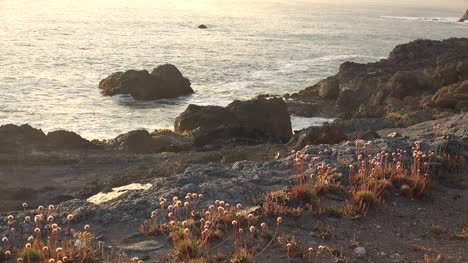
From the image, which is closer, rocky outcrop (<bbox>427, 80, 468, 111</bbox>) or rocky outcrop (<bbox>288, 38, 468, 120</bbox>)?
rocky outcrop (<bbox>427, 80, 468, 111</bbox>)

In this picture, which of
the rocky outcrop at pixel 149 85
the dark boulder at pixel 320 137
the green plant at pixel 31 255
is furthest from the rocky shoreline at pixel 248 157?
the green plant at pixel 31 255

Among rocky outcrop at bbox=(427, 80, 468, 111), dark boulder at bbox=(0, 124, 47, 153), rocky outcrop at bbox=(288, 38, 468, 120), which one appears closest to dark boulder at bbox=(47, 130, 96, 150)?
dark boulder at bbox=(0, 124, 47, 153)

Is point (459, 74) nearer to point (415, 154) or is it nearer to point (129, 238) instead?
point (415, 154)

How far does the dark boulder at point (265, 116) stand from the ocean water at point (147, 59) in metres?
6.81

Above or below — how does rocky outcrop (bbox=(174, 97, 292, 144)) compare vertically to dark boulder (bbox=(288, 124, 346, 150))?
below

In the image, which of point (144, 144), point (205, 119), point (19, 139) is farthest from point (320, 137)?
point (19, 139)

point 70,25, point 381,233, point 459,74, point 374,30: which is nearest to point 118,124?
point 459,74

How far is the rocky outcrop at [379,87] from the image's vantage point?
38.5m

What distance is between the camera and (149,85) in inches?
1914

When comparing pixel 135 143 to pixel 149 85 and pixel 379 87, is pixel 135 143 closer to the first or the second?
pixel 149 85

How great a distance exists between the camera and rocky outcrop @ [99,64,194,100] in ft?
158

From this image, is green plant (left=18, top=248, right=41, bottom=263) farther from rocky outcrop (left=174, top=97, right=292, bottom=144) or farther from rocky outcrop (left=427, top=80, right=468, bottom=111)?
rocky outcrop (left=427, top=80, right=468, bottom=111)

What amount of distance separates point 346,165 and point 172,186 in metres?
4.08

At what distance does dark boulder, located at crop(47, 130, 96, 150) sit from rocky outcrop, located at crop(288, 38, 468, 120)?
18406 mm
